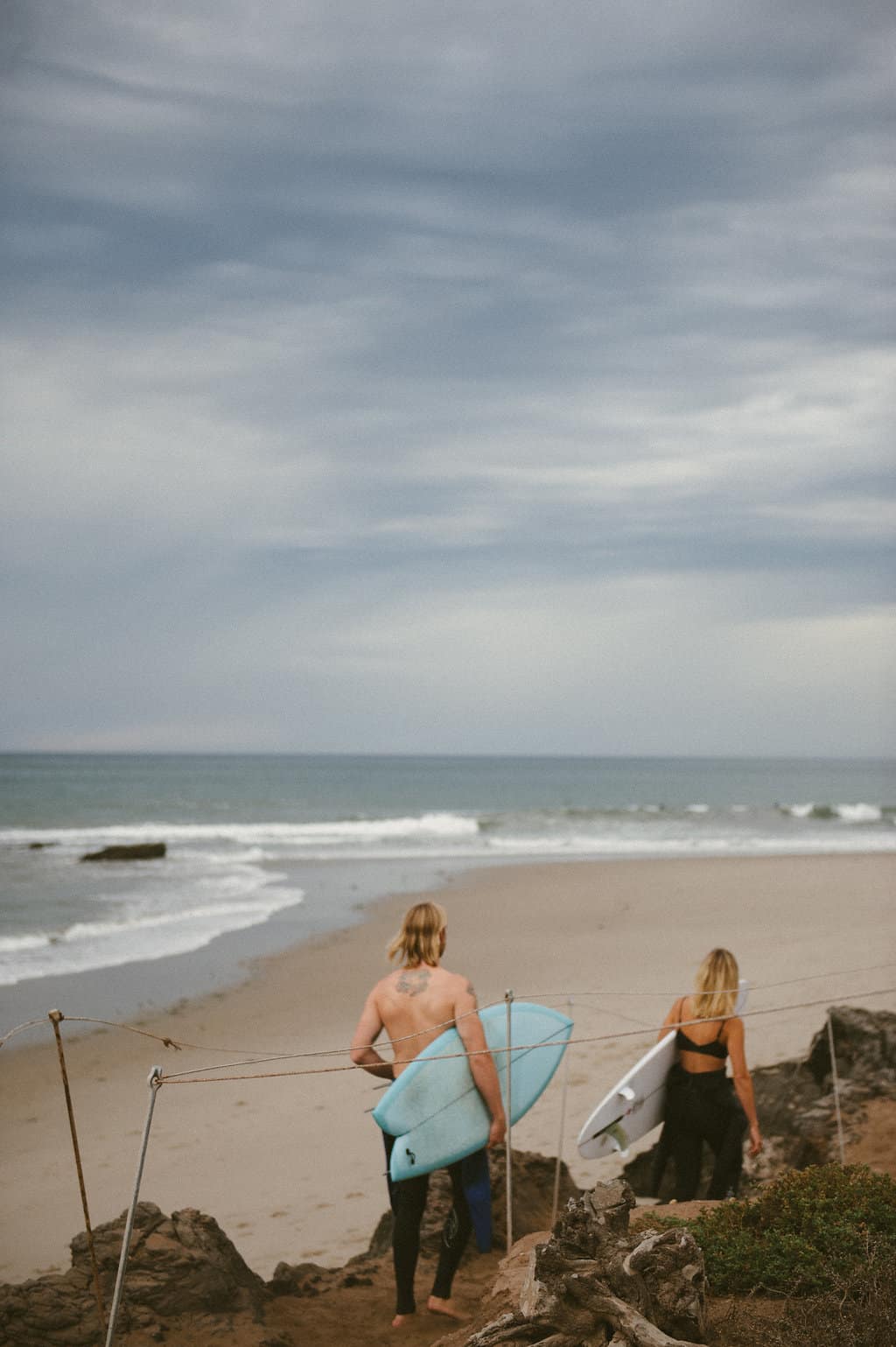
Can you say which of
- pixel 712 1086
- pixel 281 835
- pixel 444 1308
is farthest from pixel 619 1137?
pixel 281 835

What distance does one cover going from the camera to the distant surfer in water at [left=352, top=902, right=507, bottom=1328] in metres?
4.46

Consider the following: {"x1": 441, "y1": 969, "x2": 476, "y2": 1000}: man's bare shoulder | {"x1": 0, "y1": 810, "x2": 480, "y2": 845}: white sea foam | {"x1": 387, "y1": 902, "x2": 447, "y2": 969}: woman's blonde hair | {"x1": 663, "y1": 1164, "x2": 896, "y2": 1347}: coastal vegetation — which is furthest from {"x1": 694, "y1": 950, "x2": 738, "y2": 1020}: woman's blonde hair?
{"x1": 0, "y1": 810, "x2": 480, "y2": 845}: white sea foam

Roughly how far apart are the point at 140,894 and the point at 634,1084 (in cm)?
1440

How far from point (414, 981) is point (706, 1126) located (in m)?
1.82

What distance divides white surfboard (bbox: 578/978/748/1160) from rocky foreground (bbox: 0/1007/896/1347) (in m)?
0.49

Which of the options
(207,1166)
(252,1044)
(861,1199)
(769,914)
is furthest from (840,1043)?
(769,914)

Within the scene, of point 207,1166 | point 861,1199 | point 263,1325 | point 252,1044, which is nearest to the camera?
point 861,1199

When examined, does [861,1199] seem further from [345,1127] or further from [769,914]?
[769,914]

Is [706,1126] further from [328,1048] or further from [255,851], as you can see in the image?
[255,851]

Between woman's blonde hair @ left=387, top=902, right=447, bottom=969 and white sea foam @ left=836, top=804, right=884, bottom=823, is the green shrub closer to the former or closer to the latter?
woman's blonde hair @ left=387, top=902, right=447, bottom=969

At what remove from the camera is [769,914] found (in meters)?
15.9

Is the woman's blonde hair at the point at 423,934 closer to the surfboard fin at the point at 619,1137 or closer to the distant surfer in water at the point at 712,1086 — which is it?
the distant surfer in water at the point at 712,1086

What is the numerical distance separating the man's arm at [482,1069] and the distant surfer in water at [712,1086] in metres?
1.15

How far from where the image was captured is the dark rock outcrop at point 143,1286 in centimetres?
411
